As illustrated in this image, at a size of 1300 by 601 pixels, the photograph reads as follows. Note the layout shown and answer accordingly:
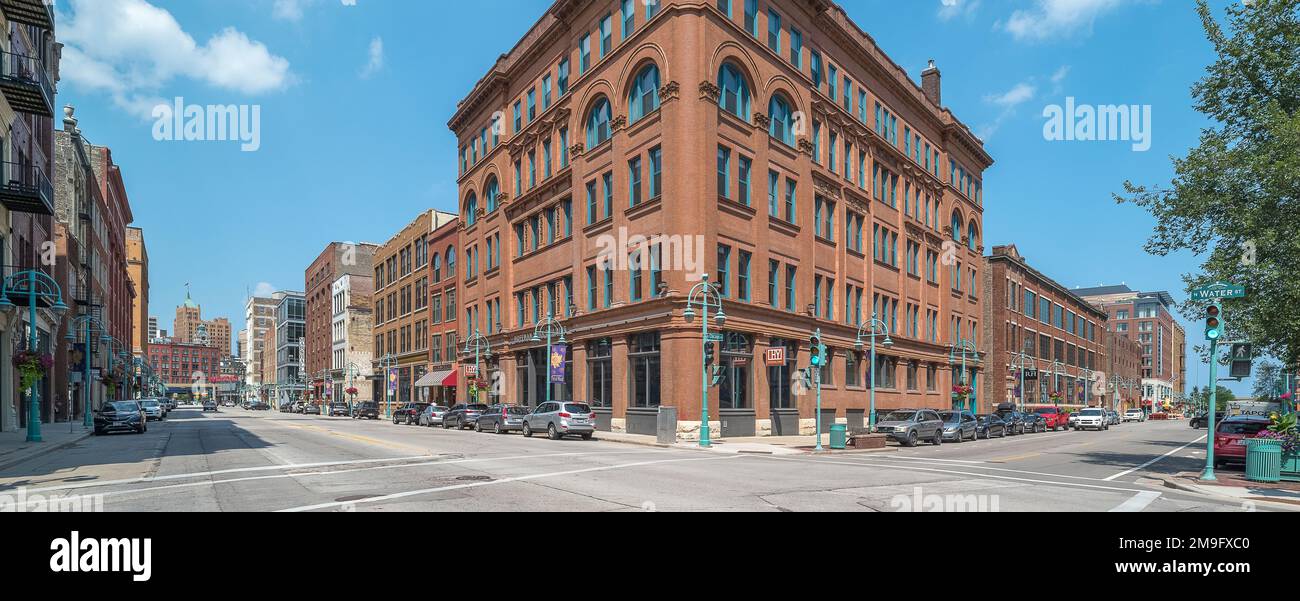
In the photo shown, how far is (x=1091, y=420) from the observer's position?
55688mm

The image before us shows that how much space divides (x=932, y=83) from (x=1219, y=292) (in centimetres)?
4591

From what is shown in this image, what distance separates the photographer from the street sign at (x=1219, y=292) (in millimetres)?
17234

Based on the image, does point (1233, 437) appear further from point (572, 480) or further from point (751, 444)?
point (572, 480)

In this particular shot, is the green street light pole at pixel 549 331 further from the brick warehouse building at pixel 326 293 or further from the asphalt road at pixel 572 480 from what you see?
the brick warehouse building at pixel 326 293

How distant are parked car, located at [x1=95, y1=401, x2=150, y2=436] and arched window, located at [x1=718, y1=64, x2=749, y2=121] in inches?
1185

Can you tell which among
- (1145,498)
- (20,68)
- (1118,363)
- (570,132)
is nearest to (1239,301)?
(1145,498)

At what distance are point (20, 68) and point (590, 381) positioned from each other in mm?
28712

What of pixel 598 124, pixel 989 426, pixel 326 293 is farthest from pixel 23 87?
pixel 326 293

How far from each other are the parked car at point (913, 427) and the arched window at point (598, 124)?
19268mm

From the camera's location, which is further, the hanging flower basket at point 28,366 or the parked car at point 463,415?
the parked car at point 463,415

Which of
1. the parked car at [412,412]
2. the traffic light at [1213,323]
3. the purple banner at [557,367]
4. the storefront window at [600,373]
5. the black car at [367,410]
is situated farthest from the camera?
the black car at [367,410]

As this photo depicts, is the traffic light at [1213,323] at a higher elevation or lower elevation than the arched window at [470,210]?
lower

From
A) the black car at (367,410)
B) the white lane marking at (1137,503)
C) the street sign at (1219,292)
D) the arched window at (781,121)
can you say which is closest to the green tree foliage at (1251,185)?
the street sign at (1219,292)

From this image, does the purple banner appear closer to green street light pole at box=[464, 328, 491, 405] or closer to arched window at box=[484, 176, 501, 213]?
green street light pole at box=[464, 328, 491, 405]
